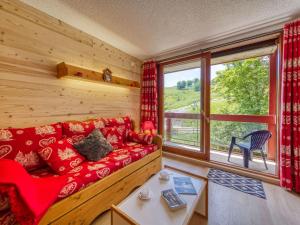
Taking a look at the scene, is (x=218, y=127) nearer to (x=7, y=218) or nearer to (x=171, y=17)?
(x=171, y=17)

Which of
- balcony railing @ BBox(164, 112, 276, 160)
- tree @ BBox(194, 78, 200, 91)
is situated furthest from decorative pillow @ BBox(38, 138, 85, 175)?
tree @ BBox(194, 78, 200, 91)

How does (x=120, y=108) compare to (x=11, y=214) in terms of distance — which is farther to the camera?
(x=120, y=108)

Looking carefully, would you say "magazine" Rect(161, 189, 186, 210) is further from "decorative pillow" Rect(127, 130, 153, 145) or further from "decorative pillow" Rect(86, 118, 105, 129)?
"decorative pillow" Rect(86, 118, 105, 129)

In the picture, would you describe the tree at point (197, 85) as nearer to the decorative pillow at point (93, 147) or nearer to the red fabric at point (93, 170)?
the red fabric at point (93, 170)

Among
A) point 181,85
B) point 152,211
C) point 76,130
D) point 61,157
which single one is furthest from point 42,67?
point 181,85

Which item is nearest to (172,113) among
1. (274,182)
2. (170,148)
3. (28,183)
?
(170,148)

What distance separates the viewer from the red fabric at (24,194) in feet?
2.89

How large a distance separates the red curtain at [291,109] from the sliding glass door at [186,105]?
3.64 ft

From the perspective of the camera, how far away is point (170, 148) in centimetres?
340

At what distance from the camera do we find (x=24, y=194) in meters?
0.91

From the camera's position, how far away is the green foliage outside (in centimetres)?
325

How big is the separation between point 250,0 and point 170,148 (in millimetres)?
2841

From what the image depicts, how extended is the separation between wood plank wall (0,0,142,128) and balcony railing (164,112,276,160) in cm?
174

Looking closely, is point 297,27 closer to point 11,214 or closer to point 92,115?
point 92,115
